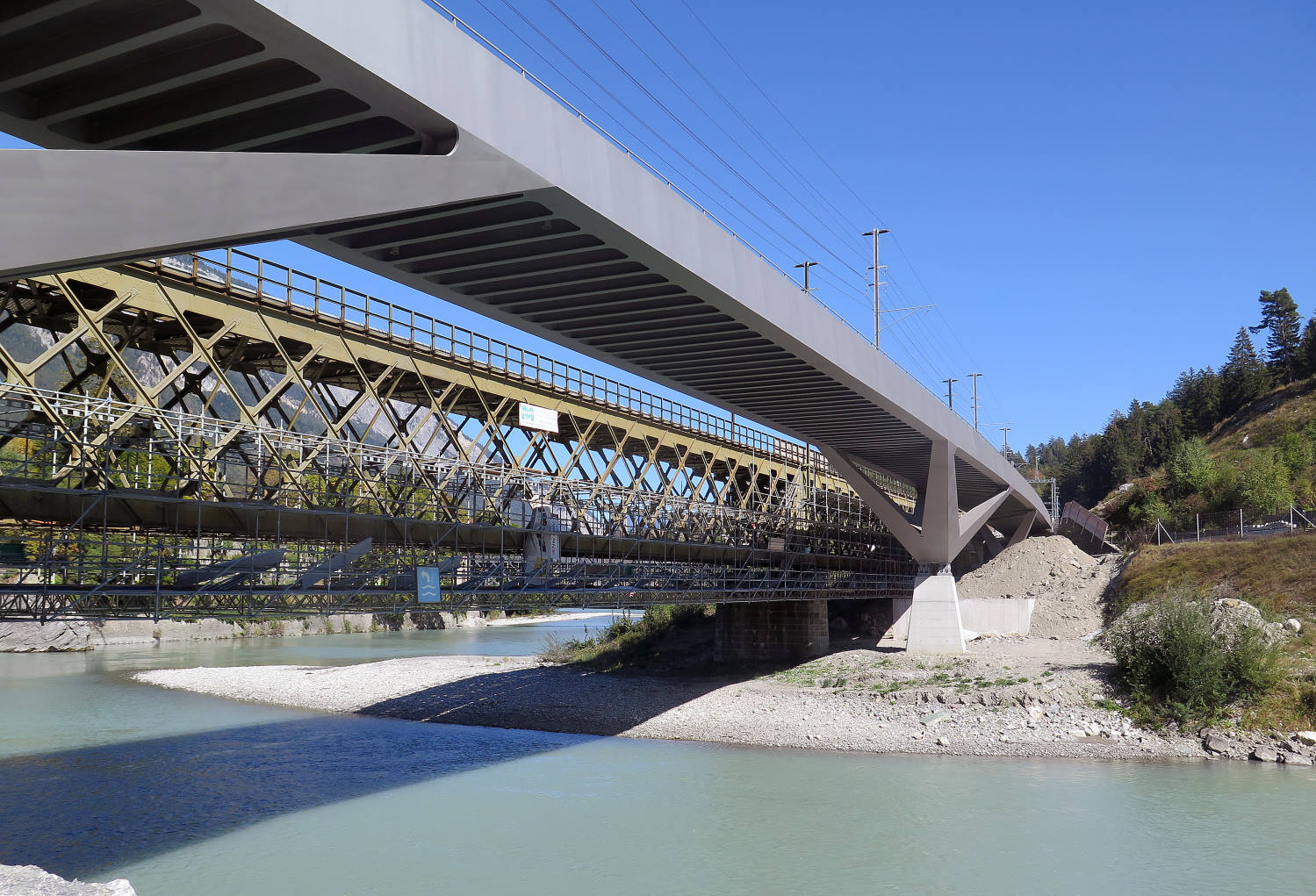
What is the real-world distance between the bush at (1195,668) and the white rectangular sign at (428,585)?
1737 centimetres

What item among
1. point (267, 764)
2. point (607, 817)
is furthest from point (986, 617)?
point (267, 764)

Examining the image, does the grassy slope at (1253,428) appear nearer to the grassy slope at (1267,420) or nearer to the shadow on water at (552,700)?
the grassy slope at (1267,420)

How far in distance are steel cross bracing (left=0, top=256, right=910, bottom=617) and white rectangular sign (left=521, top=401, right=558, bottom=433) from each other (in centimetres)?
114

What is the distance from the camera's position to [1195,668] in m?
23.9

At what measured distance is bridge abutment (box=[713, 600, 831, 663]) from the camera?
3803 centimetres

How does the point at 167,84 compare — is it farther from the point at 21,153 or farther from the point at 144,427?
the point at 144,427

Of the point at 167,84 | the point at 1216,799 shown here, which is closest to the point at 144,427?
the point at 167,84

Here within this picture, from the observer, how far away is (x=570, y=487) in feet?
100

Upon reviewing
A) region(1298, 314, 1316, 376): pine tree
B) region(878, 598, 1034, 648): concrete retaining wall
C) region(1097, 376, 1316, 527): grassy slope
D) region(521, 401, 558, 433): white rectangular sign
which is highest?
region(1298, 314, 1316, 376): pine tree

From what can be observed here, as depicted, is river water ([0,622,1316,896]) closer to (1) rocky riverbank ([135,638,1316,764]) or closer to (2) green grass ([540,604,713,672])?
(1) rocky riverbank ([135,638,1316,764])

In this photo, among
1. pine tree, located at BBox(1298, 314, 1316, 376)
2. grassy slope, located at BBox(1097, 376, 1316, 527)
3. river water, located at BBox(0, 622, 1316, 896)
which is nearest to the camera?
river water, located at BBox(0, 622, 1316, 896)

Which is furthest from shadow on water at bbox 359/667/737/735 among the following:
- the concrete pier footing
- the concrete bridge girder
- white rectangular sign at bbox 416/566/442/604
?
white rectangular sign at bbox 416/566/442/604

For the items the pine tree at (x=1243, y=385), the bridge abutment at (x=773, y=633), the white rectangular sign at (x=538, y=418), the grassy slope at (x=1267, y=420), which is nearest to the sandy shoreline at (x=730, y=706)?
the bridge abutment at (x=773, y=633)

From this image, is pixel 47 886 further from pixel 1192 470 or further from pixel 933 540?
pixel 1192 470
